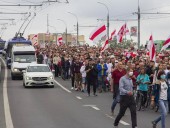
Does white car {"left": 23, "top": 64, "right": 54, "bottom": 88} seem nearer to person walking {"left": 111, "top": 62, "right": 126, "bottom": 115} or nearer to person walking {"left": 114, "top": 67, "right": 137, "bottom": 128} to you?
person walking {"left": 111, "top": 62, "right": 126, "bottom": 115}

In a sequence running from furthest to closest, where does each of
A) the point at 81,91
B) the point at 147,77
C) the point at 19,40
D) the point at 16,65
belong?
the point at 19,40
the point at 16,65
the point at 81,91
the point at 147,77

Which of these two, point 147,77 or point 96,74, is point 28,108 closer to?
point 147,77

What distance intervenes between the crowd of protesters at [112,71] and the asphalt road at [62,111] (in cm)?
76

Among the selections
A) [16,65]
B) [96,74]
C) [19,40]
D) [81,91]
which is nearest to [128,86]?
[96,74]

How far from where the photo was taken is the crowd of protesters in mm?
16359

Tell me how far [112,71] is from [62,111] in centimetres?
218

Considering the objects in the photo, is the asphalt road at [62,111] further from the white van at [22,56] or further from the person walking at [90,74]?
the white van at [22,56]

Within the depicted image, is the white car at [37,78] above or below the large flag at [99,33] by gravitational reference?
below

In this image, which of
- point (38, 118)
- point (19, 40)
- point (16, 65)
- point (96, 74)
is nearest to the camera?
point (38, 118)

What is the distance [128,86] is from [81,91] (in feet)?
43.4

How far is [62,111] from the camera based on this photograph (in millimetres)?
18688

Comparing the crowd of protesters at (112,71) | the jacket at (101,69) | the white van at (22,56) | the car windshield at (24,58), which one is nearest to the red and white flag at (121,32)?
the crowd of protesters at (112,71)

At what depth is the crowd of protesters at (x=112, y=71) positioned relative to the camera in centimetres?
1636

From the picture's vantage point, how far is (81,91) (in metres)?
27.4
